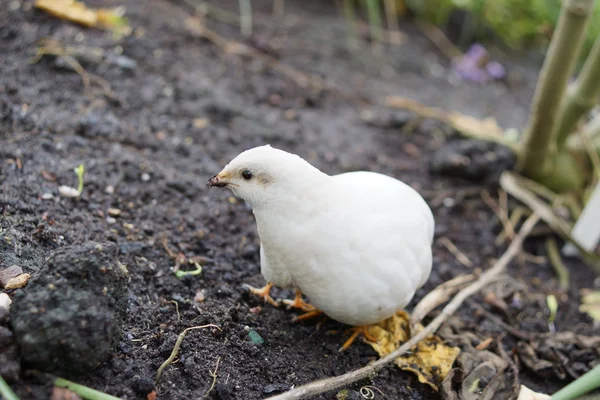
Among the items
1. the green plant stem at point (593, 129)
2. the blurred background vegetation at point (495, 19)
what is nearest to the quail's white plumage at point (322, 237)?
the green plant stem at point (593, 129)

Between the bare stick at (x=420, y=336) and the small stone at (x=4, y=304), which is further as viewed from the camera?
the bare stick at (x=420, y=336)

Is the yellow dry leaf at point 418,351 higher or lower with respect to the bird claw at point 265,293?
lower

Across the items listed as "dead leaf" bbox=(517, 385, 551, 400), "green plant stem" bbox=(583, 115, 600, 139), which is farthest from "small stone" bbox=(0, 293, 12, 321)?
"green plant stem" bbox=(583, 115, 600, 139)

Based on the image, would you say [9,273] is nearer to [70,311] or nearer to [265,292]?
[70,311]

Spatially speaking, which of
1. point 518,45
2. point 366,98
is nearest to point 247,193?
point 366,98

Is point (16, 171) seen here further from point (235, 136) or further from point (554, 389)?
point (554, 389)

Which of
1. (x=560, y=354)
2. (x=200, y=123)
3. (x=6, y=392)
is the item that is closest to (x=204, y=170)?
(x=200, y=123)

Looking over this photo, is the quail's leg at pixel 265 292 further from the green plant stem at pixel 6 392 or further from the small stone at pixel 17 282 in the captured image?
the green plant stem at pixel 6 392
